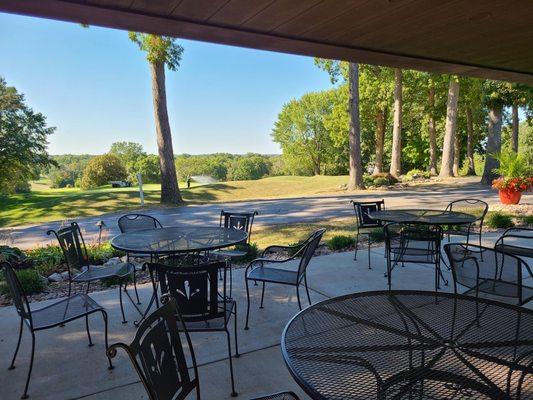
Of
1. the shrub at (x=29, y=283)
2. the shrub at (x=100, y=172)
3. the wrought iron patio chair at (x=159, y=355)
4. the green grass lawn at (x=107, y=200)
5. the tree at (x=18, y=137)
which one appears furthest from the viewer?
the shrub at (x=100, y=172)

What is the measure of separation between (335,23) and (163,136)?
11.8 metres

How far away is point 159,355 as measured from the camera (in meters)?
1.27

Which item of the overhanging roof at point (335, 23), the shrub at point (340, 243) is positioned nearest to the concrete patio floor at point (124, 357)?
the shrub at point (340, 243)

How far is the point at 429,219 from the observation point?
4102mm

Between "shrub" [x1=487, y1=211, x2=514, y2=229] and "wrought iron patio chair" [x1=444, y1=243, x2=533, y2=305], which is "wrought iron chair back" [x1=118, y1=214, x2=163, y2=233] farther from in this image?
"shrub" [x1=487, y1=211, x2=514, y2=229]

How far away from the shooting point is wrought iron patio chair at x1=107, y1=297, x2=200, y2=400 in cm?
112

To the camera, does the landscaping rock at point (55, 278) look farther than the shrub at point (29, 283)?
Yes

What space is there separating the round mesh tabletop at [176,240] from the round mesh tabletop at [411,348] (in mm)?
1402

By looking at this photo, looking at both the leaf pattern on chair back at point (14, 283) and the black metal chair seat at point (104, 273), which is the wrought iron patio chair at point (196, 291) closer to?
the leaf pattern on chair back at point (14, 283)

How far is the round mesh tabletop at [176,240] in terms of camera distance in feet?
9.64

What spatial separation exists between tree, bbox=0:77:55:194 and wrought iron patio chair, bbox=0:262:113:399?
23.3 m

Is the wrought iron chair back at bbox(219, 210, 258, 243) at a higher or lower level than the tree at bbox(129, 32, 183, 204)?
lower

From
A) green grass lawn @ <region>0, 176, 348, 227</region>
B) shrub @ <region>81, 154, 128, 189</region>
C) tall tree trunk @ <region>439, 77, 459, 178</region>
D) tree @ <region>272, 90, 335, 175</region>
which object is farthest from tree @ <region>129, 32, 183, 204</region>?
tree @ <region>272, 90, 335, 175</region>

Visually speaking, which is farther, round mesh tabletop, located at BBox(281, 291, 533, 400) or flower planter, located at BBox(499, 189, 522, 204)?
flower planter, located at BBox(499, 189, 522, 204)
